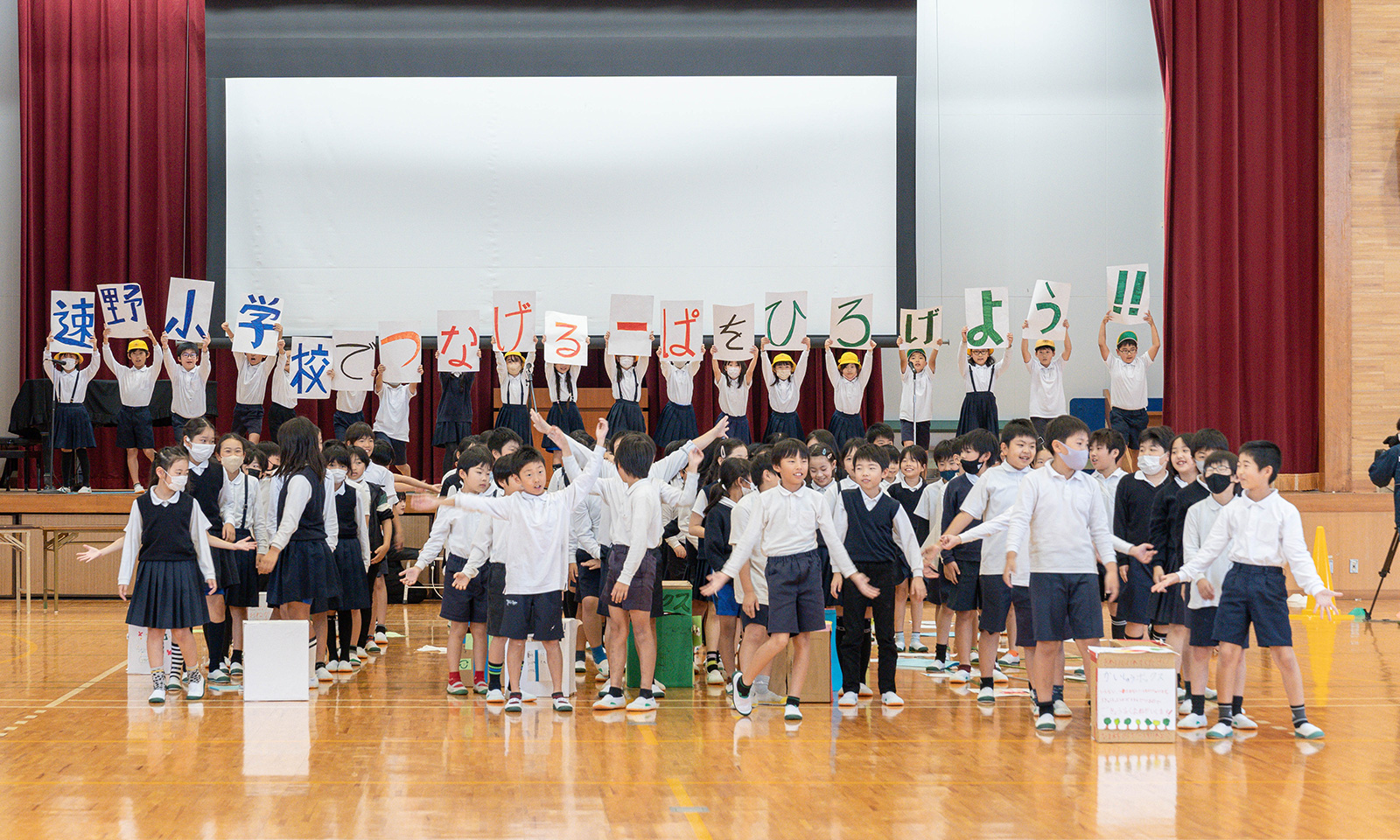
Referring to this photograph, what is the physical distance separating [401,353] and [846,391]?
469 centimetres

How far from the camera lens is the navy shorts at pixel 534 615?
6539 mm

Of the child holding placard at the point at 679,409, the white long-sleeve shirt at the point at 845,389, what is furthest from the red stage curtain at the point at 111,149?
the white long-sleeve shirt at the point at 845,389

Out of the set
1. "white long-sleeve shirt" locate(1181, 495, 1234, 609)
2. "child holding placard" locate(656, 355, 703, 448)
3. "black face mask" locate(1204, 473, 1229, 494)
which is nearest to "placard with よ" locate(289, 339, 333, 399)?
"child holding placard" locate(656, 355, 703, 448)

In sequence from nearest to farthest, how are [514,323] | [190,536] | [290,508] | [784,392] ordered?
[190,536]
[290,508]
[514,323]
[784,392]

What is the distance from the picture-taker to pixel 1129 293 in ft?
37.5

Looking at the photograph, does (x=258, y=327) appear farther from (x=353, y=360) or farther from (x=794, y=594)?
(x=794, y=594)

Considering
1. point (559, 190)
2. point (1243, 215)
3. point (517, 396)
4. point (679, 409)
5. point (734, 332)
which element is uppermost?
point (559, 190)

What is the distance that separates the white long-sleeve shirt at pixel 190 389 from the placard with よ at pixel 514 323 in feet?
11.3

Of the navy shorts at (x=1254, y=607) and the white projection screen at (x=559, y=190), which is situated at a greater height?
the white projection screen at (x=559, y=190)

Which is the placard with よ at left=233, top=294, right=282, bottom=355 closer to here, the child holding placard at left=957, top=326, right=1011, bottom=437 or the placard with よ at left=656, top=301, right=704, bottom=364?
the placard with よ at left=656, top=301, right=704, bottom=364

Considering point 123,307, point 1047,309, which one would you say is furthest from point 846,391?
point 123,307

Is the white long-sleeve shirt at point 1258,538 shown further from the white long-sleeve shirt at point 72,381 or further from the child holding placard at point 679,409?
the white long-sleeve shirt at point 72,381

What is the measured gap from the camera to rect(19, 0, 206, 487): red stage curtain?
14945mm

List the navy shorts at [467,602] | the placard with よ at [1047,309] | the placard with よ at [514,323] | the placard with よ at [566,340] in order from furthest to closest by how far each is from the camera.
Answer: the placard with よ at [1047,309] < the placard with よ at [514,323] < the placard with よ at [566,340] < the navy shorts at [467,602]
